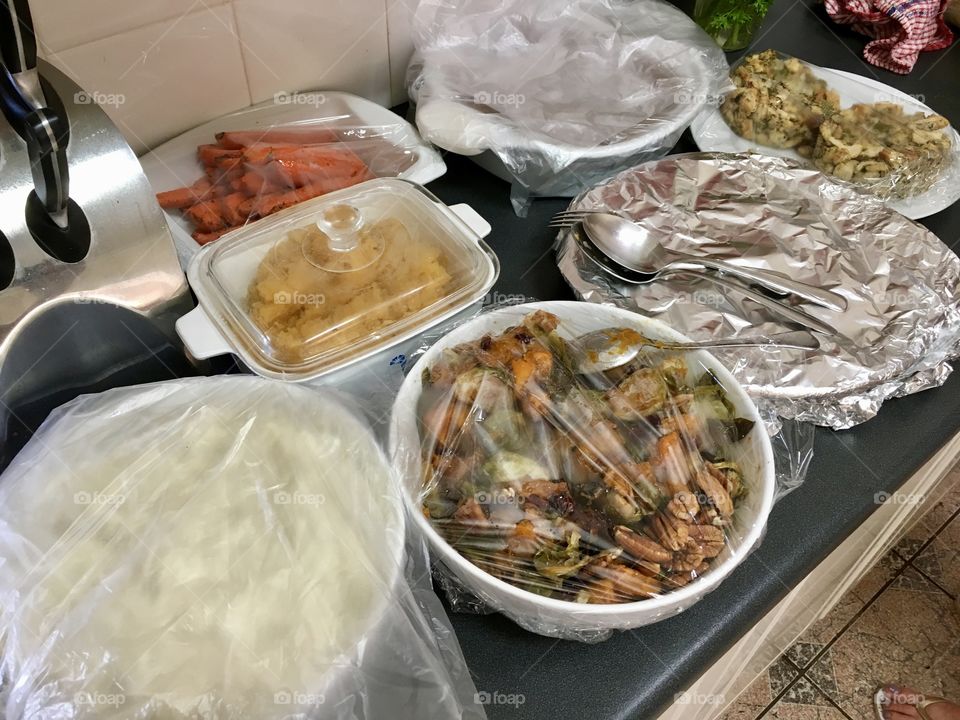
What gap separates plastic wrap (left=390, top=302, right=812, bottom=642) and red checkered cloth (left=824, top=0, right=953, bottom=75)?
33.4 inches

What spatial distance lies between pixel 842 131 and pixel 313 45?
0.66 m

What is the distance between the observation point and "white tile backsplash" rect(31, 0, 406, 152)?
2.15 feet

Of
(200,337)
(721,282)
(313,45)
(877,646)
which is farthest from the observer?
(877,646)

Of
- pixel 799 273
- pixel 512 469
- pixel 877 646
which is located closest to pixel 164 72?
pixel 512 469

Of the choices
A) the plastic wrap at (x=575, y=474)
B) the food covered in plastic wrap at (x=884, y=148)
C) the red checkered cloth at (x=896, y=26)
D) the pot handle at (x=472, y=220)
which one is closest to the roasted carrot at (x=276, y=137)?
the pot handle at (x=472, y=220)

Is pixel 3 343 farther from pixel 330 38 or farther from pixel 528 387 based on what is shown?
pixel 330 38

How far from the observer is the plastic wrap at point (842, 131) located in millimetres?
827

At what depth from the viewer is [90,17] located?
0.64 meters

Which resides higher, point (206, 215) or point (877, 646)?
point (206, 215)

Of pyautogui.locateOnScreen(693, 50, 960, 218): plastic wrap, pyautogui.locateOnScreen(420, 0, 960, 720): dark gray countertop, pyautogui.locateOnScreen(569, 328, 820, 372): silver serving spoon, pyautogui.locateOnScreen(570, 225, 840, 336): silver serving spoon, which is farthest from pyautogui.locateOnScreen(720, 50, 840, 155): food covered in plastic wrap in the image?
pyautogui.locateOnScreen(569, 328, 820, 372): silver serving spoon

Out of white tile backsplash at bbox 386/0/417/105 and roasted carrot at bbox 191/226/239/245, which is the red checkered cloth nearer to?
white tile backsplash at bbox 386/0/417/105

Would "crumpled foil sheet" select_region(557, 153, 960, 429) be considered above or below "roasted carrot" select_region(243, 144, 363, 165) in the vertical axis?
below

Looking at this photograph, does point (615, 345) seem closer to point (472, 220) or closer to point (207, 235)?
point (472, 220)

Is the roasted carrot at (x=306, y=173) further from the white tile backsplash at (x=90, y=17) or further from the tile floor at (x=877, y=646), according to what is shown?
the tile floor at (x=877, y=646)
